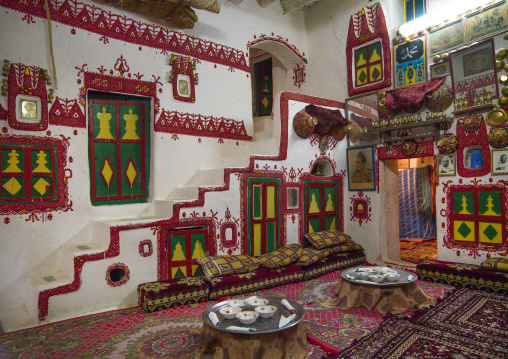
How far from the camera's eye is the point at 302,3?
304 inches

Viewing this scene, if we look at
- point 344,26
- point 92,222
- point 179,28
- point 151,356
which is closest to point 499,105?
point 344,26

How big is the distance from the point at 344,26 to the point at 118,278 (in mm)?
6881

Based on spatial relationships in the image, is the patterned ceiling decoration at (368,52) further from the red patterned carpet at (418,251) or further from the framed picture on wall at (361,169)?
the red patterned carpet at (418,251)

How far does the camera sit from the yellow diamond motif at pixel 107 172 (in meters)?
5.68

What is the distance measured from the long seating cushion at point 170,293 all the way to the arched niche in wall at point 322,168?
3.60 meters

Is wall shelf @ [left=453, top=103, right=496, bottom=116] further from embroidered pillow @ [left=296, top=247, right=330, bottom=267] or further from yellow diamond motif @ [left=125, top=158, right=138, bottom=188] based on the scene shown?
yellow diamond motif @ [left=125, top=158, right=138, bottom=188]

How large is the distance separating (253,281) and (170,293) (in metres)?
1.28

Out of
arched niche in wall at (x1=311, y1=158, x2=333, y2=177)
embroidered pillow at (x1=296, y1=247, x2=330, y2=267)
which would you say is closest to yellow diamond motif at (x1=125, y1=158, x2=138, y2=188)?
embroidered pillow at (x1=296, y1=247, x2=330, y2=267)

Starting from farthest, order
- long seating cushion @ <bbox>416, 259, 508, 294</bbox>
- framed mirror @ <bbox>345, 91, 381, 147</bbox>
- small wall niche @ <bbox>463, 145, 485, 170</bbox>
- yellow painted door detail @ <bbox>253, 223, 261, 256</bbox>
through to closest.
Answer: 1. framed mirror @ <bbox>345, 91, 381, 147</bbox>
2. yellow painted door detail @ <bbox>253, 223, 261, 256</bbox>
3. small wall niche @ <bbox>463, 145, 485, 170</bbox>
4. long seating cushion @ <bbox>416, 259, 508, 294</bbox>

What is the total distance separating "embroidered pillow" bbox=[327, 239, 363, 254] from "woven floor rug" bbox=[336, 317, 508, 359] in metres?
2.89

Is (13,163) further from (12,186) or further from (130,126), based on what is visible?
(130,126)

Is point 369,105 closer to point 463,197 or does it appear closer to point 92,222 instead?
point 463,197

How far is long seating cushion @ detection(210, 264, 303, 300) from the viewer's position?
5020 mm

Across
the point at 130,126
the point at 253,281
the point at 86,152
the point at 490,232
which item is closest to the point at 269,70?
the point at 130,126
